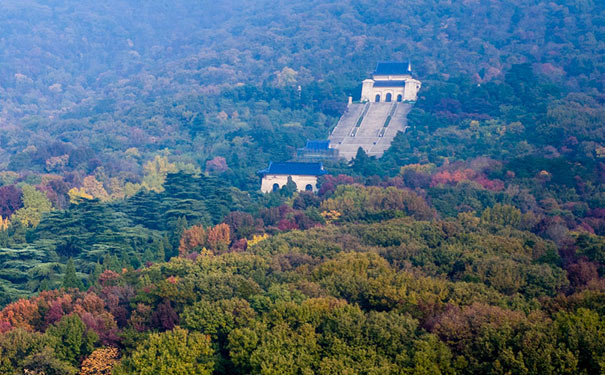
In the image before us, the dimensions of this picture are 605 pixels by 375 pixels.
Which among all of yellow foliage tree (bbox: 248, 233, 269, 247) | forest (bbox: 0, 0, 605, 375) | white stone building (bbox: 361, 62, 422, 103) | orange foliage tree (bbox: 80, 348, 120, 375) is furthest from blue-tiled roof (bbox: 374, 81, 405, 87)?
orange foliage tree (bbox: 80, 348, 120, 375)

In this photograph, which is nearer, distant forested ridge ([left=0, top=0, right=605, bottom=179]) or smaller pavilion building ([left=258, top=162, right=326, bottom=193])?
smaller pavilion building ([left=258, top=162, right=326, bottom=193])

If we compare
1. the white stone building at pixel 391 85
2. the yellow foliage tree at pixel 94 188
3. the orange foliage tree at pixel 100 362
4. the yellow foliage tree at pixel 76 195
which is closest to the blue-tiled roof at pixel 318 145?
the white stone building at pixel 391 85

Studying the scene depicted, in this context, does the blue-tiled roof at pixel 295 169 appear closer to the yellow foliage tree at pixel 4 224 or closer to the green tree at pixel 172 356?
the yellow foliage tree at pixel 4 224

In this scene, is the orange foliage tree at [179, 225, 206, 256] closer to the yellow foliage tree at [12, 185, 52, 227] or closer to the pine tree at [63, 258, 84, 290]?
the pine tree at [63, 258, 84, 290]

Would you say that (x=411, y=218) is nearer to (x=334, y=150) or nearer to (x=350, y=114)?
(x=334, y=150)

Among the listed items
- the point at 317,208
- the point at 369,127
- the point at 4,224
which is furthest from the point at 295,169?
the point at 4,224

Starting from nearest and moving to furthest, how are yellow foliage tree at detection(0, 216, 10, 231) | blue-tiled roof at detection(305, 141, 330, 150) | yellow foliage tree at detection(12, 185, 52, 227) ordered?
yellow foliage tree at detection(0, 216, 10, 231), yellow foliage tree at detection(12, 185, 52, 227), blue-tiled roof at detection(305, 141, 330, 150)

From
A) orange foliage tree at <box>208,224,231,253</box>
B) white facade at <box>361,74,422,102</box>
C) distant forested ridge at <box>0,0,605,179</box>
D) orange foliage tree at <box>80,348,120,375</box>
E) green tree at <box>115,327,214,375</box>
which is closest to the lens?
green tree at <box>115,327,214,375</box>
